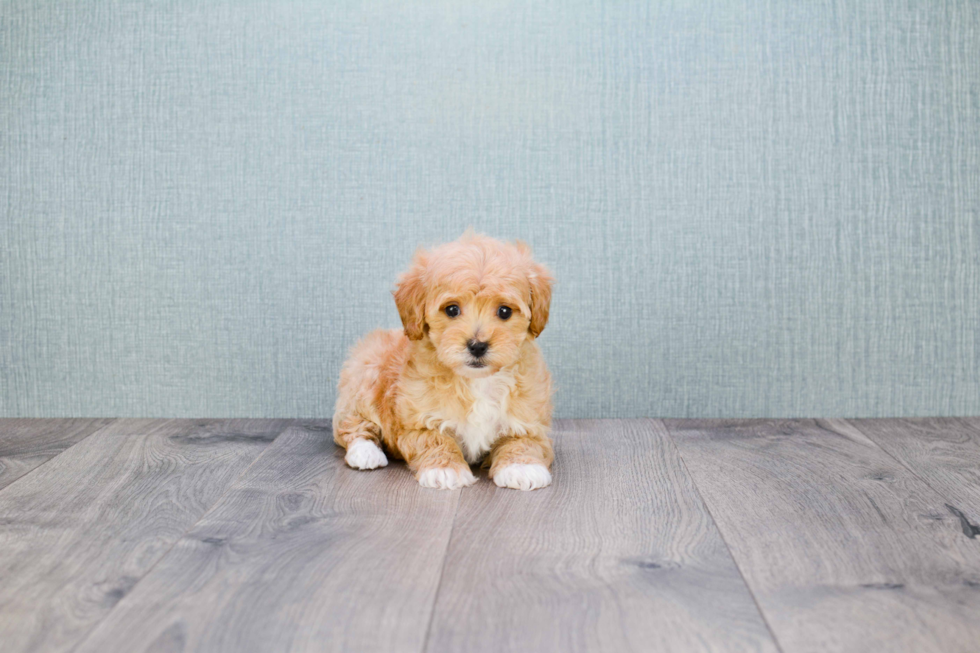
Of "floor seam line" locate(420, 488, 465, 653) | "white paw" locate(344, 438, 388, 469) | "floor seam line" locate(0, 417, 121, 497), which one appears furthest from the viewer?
"white paw" locate(344, 438, 388, 469)

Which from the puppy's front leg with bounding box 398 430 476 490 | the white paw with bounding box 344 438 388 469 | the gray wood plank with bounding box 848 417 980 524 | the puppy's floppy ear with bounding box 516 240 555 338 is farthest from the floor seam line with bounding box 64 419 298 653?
the gray wood plank with bounding box 848 417 980 524

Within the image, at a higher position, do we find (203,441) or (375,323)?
(375,323)

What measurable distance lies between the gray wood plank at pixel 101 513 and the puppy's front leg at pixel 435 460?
385 mm

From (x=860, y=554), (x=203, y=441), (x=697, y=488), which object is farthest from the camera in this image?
(x=203, y=441)

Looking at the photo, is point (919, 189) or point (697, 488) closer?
point (697, 488)

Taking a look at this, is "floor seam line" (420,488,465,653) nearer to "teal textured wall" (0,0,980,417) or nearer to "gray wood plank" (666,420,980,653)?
"gray wood plank" (666,420,980,653)

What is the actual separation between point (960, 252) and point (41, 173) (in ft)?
8.70

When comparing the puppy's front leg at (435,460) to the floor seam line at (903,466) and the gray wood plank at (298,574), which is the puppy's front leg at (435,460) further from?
the floor seam line at (903,466)

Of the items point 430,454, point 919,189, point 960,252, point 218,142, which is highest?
point 218,142

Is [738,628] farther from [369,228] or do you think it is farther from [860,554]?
[369,228]

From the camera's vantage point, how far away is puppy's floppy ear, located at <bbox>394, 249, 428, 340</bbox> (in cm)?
168

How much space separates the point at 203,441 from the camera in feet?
6.90

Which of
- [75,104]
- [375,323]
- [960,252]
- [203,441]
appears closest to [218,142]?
[75,104]

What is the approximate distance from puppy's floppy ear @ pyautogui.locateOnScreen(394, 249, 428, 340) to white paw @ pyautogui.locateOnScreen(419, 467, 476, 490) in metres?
0.28
